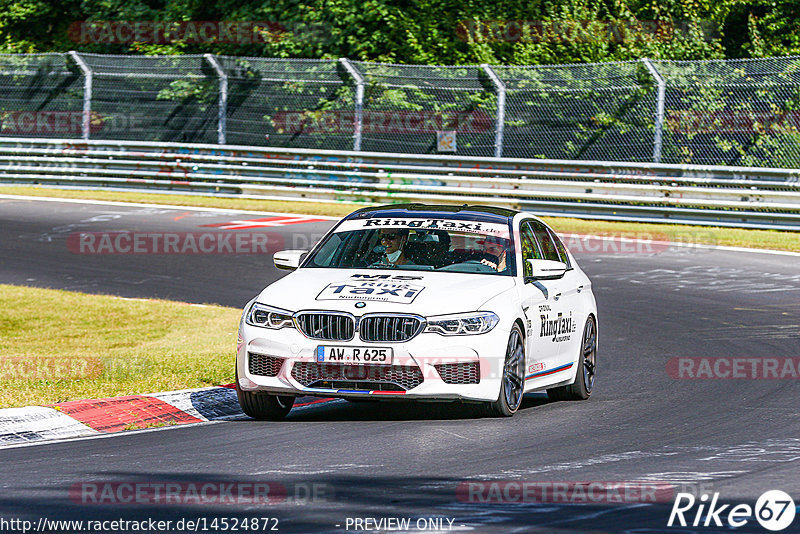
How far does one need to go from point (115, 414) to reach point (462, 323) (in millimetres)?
2525

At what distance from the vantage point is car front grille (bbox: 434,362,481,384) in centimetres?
846

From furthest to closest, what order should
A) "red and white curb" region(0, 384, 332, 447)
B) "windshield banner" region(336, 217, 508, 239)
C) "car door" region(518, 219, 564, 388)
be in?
"windshield banner" region(336, 217, 508, 239), "car door" region(518, 219, 564, 388), "red and white curb" region(0, 384, 332, 447)

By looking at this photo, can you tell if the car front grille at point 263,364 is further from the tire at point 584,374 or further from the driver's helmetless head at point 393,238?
the tire at point 584,374

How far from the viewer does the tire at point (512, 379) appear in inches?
345

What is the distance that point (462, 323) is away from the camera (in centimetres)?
853

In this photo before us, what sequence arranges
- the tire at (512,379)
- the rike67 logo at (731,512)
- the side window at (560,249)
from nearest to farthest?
1. the rike67 logo at (731,512)
2. the tire at (512,379)
3. the side window at (560,249)

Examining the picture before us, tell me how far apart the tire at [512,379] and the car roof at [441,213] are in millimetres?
1351
